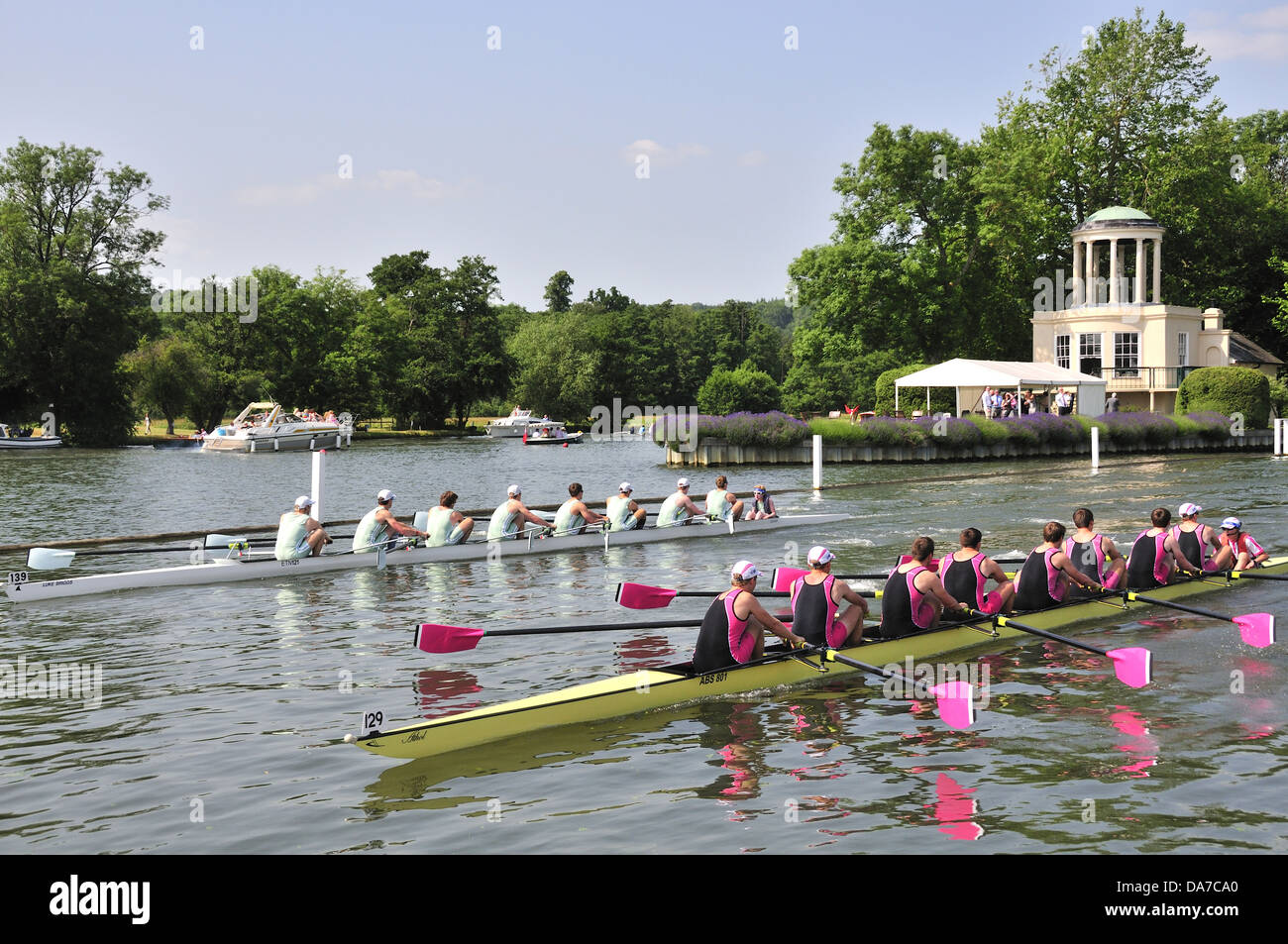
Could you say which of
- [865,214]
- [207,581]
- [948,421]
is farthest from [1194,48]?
[207,581]

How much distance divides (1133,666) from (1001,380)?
4545 centimetres

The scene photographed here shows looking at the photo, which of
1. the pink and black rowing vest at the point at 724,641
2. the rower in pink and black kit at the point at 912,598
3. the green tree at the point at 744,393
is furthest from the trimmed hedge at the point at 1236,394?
the pink and black rowing vest at the point at 724,641

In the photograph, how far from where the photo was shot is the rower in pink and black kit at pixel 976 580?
15062 millimetres

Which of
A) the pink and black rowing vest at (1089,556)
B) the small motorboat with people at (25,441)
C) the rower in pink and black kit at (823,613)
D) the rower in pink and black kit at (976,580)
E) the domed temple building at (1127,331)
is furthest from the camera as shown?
the domed temple building at (1127,331)

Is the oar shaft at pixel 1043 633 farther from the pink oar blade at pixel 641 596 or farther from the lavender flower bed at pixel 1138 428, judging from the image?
the lavender flower bed at pixel 1138 428

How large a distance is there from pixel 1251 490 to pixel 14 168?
73296 millimetres

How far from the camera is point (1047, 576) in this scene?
16.2 meters

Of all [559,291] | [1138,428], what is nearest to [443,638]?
[1138,428]

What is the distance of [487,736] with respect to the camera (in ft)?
35.9

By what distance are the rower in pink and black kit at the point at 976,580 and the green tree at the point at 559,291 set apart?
13991cm

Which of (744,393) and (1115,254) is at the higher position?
(1115,254)

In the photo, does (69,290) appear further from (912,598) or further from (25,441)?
(912,598)

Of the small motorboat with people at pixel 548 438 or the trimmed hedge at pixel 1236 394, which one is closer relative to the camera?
the trimmed hedge at pixel 1236 394
